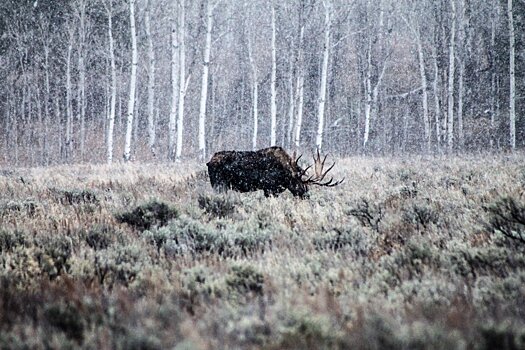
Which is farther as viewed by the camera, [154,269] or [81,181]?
[81,181]

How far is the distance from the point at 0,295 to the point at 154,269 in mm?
1142

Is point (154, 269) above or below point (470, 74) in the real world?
below

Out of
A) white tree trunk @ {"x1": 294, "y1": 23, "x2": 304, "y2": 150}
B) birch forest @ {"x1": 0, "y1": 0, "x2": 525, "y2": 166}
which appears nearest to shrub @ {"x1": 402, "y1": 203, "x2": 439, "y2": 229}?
birch forest @ {"x1": 0, "y1": 0, "x2": 525, "y2": 166}

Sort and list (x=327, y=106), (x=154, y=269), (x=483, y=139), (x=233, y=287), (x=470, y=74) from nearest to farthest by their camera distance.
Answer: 1. (x=233, y=287)
2. (x=154, y=269)
3. (x=483, y=139)
4. (x=470, y=74)
5. (x=327, y=106)

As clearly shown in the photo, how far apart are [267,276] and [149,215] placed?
291 centimetres

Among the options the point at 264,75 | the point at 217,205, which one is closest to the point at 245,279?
the point at 217,205

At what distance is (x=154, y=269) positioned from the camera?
12.1ft

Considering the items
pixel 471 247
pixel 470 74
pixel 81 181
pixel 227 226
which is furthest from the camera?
pixel 470 74

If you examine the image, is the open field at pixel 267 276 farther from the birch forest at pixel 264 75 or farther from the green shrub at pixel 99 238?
the birch forest at pixel 264 75

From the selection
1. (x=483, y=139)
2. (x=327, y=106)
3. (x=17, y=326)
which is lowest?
(x=17, y=326)

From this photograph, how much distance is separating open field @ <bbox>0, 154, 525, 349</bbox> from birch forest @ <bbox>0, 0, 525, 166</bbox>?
12163 mm

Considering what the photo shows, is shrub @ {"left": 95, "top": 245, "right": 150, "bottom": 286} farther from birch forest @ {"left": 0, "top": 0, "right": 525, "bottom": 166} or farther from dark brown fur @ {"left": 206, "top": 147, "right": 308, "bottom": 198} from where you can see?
birch forest @ {"left": 0, "top": 0, "right": 525, "bottom": 166}

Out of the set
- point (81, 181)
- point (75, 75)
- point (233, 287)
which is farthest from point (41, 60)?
point (233, 287)

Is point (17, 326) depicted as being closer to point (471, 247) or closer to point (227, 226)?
point (227, 226)
